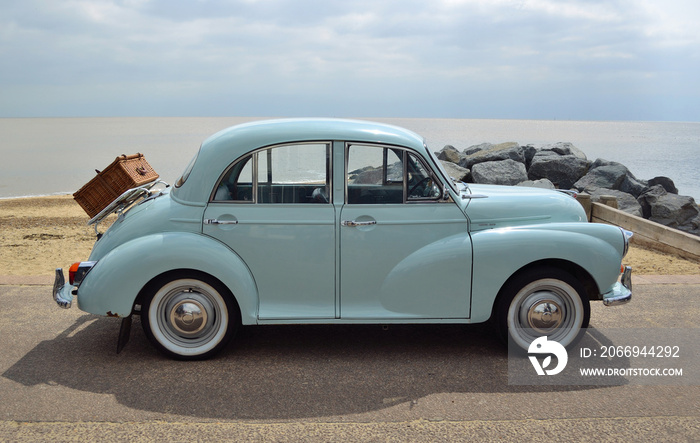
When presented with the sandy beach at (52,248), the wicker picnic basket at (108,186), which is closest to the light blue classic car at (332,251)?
the wicker picnic basket at (108,186)

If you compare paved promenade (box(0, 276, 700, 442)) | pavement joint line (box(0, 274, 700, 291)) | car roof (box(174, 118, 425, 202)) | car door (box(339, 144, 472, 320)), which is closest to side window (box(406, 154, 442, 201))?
car door (box(339, 144, 472, 320))

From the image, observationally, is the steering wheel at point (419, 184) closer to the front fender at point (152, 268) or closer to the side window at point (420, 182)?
the side window at point (420, 182)

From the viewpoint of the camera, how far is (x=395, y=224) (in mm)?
4562

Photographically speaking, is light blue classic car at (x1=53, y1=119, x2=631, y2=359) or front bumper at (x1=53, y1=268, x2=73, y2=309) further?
front bumper at (x1=53, y1=268, x2=73, y2=309)

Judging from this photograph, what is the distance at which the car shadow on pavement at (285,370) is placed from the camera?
3998 millimetres

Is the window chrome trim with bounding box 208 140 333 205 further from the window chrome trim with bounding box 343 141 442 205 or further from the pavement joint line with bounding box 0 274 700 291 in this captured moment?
the pavement joint line with bounding box 0 274 700 291

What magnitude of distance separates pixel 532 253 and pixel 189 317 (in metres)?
2.63

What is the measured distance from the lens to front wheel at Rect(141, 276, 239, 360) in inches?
178

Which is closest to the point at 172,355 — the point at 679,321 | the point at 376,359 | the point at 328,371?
the point at 328,371

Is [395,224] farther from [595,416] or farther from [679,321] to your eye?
[679,321]

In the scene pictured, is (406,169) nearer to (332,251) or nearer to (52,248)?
(332,251)

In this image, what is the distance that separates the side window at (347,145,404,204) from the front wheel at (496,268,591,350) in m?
1.15

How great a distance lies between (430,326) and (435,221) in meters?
1.35

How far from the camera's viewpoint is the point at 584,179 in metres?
16.7
